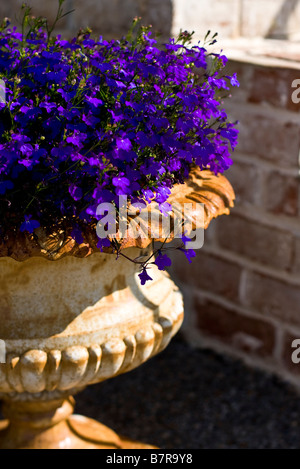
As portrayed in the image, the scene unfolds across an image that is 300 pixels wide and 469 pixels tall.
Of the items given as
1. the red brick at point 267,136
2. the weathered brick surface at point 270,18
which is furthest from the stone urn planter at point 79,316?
the weathered brick surface at point 270,18

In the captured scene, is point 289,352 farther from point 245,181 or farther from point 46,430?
point 46,430

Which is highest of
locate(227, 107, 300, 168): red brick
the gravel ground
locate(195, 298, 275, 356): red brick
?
locate(227, 107, 300, 168): red brick

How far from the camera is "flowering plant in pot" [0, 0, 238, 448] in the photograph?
4.87 ft

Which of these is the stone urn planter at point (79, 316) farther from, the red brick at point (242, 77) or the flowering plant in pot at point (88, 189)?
the red brick at point (242, 77)

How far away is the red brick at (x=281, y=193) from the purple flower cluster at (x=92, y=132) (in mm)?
1021

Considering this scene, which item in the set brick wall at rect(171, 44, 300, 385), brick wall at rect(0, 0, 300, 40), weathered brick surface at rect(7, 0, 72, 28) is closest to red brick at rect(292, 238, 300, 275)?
brick wall at rect(171, 44, 300, 385)

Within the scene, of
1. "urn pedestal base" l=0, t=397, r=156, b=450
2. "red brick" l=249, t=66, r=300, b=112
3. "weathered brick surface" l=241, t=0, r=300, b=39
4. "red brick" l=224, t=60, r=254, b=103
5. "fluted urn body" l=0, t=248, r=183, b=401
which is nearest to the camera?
"fluted urn body" l=0, t=248, r=183, b=401

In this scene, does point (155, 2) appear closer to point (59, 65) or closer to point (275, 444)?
point (59, 65)

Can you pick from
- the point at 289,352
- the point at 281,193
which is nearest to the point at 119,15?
the point at 281,193

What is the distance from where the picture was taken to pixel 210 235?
2.99 meters

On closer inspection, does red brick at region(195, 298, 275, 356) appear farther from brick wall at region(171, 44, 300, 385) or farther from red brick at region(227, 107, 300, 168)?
red brick at region(227, 107, 300, 168)

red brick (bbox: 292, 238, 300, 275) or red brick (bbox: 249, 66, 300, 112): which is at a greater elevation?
red brick (bbox: 249, 66, 300, 112)

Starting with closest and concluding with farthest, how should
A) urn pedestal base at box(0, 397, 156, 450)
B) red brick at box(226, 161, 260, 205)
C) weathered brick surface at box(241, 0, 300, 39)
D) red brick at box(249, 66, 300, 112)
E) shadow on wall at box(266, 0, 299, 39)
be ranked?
urn pedestal base at box(0, 397, 156, 450), red brick at box(249, 66, 300, 112), red brick at box(226, 161, 260, 205), weathered brick surface at box(241, 0, 300, 39), shadow on wall at box(266, 0, 299, 39)

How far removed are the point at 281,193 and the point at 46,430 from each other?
1330 millimetres
